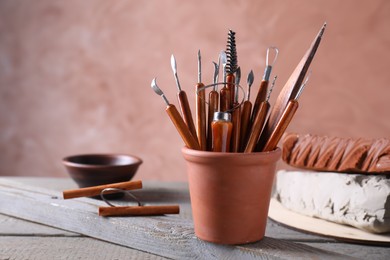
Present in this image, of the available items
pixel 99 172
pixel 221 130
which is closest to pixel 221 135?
pixel 221 130

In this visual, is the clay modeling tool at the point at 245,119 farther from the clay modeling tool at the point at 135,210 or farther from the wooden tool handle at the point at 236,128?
the clay modeling tool at the point at 135,210

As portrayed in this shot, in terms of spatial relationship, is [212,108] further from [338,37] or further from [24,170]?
[24,170]

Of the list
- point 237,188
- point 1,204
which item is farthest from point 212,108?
point 1,204

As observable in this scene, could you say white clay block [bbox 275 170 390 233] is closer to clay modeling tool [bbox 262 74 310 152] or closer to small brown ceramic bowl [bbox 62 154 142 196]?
clay modeling tool [bbox 262 74 310 152]

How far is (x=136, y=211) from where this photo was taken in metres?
0.68

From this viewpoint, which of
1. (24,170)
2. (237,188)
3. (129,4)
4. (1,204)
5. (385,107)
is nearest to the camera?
(237,188)

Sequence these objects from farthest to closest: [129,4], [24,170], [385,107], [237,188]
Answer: [24,170] → [129,4] → [385,107] → [237,188]

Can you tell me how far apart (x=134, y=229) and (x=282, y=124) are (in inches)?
9.2

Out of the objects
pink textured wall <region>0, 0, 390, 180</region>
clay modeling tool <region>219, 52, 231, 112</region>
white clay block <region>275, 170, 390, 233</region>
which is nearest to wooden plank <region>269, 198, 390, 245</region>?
white clay block <region>275, 170, 390, 233</region>

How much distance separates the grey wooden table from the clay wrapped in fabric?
107 millimetres

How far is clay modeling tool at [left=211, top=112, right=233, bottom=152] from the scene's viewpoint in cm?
55

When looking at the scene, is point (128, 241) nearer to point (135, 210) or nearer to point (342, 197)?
point (135, 210)

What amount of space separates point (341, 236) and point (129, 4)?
1.17 m

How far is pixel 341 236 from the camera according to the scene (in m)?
0.66
